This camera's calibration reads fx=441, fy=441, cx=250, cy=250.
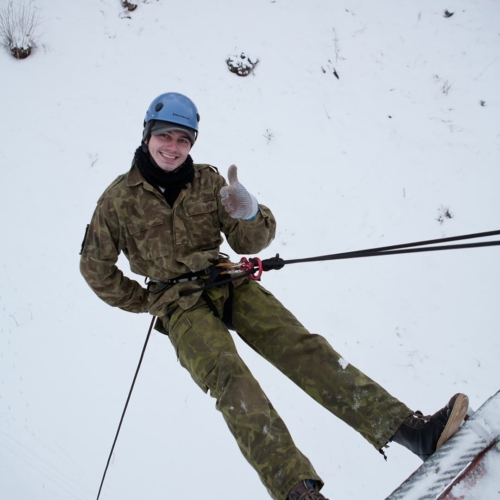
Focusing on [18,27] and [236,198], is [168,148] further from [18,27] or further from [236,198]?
[18,27]

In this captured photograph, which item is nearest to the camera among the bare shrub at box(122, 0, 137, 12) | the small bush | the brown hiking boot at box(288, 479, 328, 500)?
the brown hiking boot at box(288, 479, 328, 500)

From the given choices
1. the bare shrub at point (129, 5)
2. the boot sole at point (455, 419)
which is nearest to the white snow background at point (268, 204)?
the bare shrub at point (129, 5)

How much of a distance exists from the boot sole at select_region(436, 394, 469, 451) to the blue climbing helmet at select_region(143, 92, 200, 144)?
1998mm

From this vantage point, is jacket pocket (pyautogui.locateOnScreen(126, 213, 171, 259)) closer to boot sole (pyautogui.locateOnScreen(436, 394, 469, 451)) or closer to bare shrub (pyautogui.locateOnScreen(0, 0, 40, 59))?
boot sole (pyautogui.locateOnScreen(436, 394, 469, 451))

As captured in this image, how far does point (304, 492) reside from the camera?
192 centimetres

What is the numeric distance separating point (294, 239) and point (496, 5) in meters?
5.49

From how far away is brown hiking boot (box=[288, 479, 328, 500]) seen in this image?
190 centimetres

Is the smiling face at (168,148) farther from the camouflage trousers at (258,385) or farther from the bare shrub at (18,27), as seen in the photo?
the bare shrub at (18,27)

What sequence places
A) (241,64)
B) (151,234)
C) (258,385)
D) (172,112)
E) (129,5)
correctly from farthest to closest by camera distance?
(129,5) < (241,64) < (151,234) < (172,112) < (258,385)

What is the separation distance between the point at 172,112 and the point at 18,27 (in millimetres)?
6265

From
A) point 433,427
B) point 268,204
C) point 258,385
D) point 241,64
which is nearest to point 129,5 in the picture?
point 241,64

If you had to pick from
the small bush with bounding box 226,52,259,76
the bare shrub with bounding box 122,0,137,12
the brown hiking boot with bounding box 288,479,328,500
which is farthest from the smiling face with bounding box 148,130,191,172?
the bare shrub with bounding box 122,0,137,12

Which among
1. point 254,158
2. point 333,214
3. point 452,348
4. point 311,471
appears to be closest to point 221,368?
point 311,471

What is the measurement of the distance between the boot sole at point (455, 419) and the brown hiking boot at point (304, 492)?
0.58 m
